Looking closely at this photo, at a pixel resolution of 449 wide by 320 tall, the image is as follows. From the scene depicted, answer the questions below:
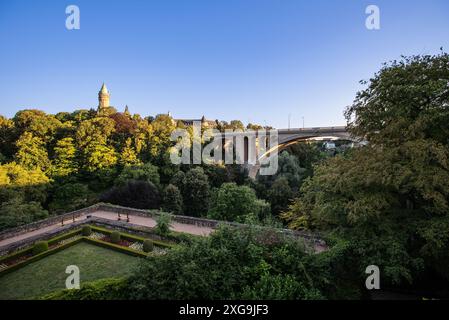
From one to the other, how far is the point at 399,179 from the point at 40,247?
17798mm

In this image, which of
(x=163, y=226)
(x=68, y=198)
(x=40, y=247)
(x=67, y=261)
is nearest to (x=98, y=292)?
(x=67, y=261)

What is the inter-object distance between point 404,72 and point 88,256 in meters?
17.4

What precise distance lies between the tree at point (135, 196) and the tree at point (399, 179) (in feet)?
62.0

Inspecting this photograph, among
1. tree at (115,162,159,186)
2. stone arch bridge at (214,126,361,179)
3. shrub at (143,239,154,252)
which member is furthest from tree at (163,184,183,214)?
stone arch bridge at (214,126,361,179)

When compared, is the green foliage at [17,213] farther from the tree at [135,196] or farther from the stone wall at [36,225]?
the tree at [135,196]

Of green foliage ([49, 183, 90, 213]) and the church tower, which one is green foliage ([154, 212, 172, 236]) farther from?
the church tower

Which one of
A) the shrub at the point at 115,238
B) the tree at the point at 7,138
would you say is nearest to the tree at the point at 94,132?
the tree at the point at 7,138

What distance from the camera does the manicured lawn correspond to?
12.0m

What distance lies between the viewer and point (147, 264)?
7664 mm

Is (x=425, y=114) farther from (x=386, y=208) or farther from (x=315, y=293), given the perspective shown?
(x=315, y=293)


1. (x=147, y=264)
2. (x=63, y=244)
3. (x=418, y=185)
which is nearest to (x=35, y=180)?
(x=63, y=244)

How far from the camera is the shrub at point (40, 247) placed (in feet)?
51.2

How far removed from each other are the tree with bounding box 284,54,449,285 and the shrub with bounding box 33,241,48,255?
15.0 m

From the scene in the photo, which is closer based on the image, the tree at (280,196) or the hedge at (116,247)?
the hedge at (116,247)
